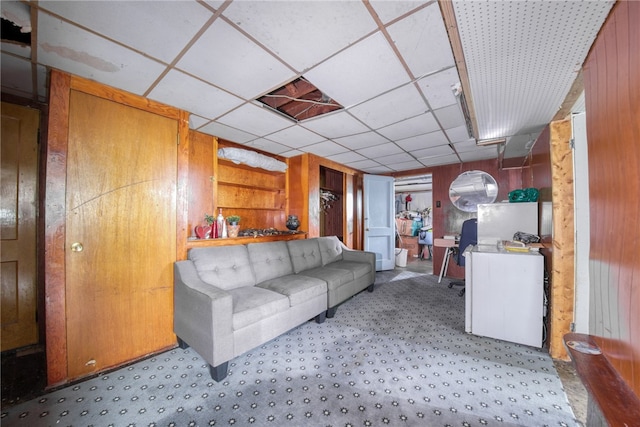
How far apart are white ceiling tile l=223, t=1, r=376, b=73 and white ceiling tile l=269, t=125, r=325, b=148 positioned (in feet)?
4.36

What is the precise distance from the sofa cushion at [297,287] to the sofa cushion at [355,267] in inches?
28.0

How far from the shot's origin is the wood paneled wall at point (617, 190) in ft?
2.59

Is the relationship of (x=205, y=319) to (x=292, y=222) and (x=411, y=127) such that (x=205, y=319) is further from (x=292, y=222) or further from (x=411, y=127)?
(x=411, y=127)

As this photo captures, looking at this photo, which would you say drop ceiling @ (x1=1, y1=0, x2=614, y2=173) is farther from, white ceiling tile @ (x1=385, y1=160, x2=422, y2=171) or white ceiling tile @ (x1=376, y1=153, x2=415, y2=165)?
white ceiling tile @ (x1=385, y1=160, x2=422, y2=171)

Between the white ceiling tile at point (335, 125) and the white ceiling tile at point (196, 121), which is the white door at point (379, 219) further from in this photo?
the white ceiling tile at point (196, 121)

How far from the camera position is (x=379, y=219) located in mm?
5219

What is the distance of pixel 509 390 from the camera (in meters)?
1.59

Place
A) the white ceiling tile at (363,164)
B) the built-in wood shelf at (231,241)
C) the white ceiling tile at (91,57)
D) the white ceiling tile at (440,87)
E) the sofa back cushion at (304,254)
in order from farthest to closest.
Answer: the white ceiling tile at (363,164) < the sofa back cushion at (304,254) < the built-in wood shelf at (231,241) < the white ceiling tile at (440,87) < the white ceiling tile at (91,57)

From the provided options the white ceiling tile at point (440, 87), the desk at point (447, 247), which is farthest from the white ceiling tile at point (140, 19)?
the desk at point (447, 247)

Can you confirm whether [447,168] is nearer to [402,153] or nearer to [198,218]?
[402,153]

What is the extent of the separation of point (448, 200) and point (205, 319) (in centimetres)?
490

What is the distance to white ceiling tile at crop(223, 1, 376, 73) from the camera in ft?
3.80

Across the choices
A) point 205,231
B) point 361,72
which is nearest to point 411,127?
point 361,72

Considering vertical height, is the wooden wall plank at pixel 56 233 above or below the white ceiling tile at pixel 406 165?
below
